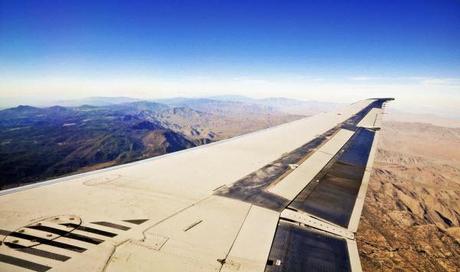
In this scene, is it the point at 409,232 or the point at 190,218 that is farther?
the point at 409,232

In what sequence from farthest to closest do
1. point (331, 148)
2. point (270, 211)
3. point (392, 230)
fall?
point (392, 230)
point (331, 148)
point (270, 211)

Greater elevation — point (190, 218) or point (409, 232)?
point (190, 218)

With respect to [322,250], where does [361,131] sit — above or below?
above

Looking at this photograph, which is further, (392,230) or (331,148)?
(392,230)

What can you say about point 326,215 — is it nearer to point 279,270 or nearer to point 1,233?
point 279,270

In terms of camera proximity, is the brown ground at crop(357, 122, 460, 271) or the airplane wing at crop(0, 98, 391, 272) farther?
the brown ground at crop(357, 122, 460, 271)

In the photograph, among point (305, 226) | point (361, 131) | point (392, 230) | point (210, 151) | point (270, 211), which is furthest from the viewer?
point (392, 230)

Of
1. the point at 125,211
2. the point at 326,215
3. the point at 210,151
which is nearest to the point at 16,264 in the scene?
the point at 125,211

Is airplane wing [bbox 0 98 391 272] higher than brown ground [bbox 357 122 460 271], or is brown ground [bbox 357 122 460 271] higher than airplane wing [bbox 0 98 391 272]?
airplane wing [bbox 0 98 391 272]
